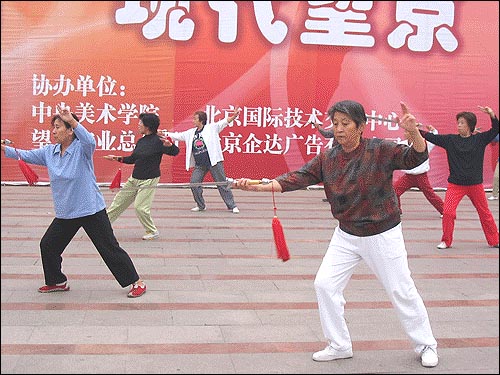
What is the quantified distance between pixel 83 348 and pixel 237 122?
946 centimetres

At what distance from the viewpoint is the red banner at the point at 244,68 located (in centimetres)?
1317

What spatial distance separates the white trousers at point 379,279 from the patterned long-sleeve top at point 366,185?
0.08 m

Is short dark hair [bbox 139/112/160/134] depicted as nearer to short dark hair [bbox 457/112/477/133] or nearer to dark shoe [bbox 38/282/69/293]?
dark shoe [bbox 38/282/69/293]

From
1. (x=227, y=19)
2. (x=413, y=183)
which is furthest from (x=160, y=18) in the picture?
(x=413, y=183)

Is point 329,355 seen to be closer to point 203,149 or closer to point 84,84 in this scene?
point 203,149

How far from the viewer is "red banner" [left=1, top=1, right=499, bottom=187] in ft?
43.2

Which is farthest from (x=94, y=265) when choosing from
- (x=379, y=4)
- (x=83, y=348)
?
(x=379, y=4)

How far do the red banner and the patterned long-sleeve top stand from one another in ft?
30.5

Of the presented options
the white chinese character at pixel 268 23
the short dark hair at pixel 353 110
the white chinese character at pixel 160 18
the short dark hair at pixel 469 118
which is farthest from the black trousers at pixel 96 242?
the white chinese character at pixel 268 23

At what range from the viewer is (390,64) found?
1406cm

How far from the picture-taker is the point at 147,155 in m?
8.02

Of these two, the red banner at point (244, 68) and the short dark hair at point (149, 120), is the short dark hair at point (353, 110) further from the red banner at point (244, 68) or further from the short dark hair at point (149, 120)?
the red banner at point (244, 68)

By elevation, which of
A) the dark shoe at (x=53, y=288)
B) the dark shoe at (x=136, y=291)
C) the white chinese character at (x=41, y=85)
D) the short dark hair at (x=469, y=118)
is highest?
the short dark hair at (x=469, y=118)

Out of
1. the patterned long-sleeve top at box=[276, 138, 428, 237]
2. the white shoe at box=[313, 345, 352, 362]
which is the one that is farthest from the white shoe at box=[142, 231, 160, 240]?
the patterned long-sleeve top at box=[276, 138, 428, 237]
